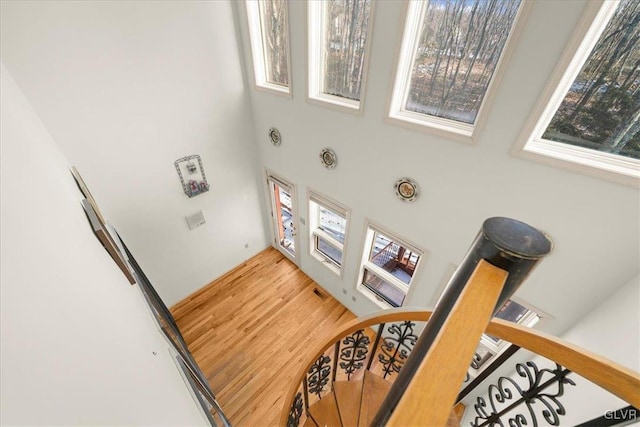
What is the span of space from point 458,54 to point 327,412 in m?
3.62

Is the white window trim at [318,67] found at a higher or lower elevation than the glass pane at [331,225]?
higher

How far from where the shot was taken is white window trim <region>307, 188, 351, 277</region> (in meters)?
3.87

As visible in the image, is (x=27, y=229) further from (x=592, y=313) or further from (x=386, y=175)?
(x=592, y=313)

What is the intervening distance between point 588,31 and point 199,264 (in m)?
5.84

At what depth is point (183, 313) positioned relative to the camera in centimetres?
488

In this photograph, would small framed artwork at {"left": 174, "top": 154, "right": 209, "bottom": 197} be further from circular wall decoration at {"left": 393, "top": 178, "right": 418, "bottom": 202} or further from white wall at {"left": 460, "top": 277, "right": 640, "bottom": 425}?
white wall at {"left": 460, "top": 277, "right": 640, "bottom": 425}

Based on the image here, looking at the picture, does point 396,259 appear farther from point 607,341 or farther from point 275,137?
point 607,341

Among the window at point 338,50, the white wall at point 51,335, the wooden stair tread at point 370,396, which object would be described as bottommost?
the wooden stair tread at point 370,396

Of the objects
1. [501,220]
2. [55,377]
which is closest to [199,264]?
[55,377]

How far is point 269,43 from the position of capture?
3764mm

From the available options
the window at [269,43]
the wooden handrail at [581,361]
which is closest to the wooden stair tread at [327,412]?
the wooden handrail at [581,361]

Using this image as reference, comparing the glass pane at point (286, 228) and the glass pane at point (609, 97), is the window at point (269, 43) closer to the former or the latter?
the glass pane at point (286, 228)

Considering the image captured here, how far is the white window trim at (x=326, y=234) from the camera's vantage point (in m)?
3.87

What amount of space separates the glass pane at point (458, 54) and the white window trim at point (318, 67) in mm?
552
